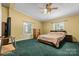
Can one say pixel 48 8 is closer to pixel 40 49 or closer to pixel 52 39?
pixel 52 39

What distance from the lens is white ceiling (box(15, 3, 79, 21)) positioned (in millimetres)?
1767

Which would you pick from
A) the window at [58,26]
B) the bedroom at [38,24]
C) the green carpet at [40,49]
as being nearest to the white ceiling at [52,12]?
the bedroom at [38,24]

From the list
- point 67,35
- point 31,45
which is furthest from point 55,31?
point 31,45

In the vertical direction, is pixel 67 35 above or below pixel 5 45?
above

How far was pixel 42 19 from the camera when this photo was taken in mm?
1918

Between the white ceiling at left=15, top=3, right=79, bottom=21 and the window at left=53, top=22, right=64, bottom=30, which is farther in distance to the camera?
the window at left=53, top=22, right=64, bottom=30

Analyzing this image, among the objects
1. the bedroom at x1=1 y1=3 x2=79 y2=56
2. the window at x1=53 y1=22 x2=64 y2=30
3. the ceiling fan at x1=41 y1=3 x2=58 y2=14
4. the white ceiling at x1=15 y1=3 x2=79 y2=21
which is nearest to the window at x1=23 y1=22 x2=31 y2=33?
the bedroom at x1=1 y1=3 x2=79 y2=56

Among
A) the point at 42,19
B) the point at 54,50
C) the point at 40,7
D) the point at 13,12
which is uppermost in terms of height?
the point at 40,7

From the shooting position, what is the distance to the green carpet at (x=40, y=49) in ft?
5.75

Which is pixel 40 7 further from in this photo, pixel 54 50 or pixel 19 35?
pixel 54 50

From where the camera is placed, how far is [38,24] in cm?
191

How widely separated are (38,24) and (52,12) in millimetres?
396

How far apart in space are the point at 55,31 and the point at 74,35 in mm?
404

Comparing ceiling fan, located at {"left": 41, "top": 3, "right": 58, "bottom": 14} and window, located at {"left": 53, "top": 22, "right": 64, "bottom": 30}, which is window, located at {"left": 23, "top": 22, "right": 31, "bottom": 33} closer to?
ceiling fan, located at {"left": 41, "top": 3, "right": 58, "bottom": 14}
